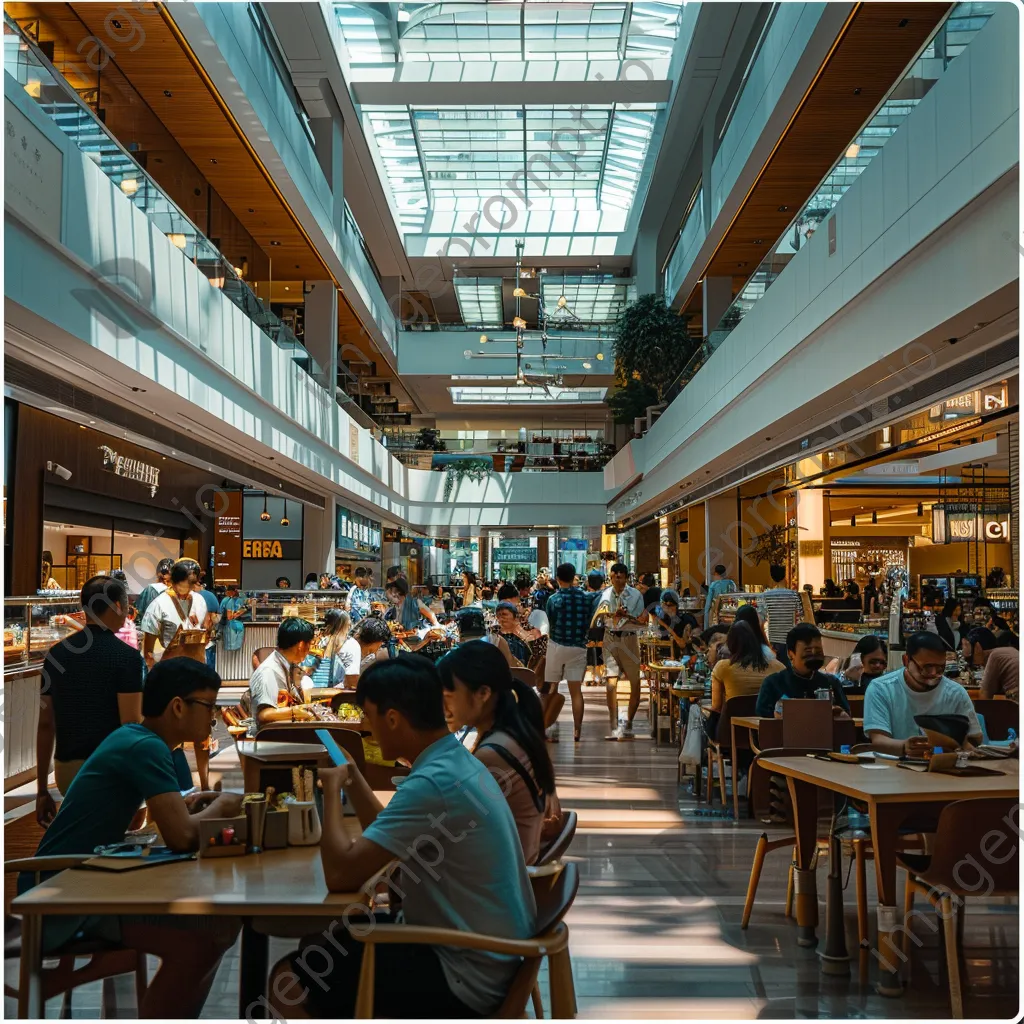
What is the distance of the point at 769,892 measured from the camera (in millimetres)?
5102

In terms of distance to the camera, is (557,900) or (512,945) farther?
(557,900)

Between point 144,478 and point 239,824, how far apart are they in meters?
13.3

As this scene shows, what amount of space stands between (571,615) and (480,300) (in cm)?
1974

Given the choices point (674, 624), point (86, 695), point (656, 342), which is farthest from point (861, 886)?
point (656, 342)

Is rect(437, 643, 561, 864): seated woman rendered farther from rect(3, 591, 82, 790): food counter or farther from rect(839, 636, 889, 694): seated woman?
rect(3, 591, 82, 790): food counter

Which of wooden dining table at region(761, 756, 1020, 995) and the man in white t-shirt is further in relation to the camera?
the man in white t-shirt

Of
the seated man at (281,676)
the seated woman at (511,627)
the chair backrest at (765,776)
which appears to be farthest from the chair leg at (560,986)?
the seated woman at (511,627)

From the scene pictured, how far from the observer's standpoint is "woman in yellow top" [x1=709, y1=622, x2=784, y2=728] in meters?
6.90

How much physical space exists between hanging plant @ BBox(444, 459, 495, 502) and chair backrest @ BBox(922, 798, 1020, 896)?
26093mm

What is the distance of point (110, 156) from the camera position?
779 cm

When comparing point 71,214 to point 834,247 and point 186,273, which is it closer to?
point 186,273

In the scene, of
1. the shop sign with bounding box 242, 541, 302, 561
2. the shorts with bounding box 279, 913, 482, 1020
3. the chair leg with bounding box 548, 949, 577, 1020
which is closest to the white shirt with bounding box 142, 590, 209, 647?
the shorts with bounding box 279, 913, 482, 1020

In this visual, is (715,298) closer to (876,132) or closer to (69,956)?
(876,132)

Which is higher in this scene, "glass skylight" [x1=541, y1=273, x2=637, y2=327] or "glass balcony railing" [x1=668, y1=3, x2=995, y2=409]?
"glass skylight" [x1=541, y1=273, x2=637, y2=327]
